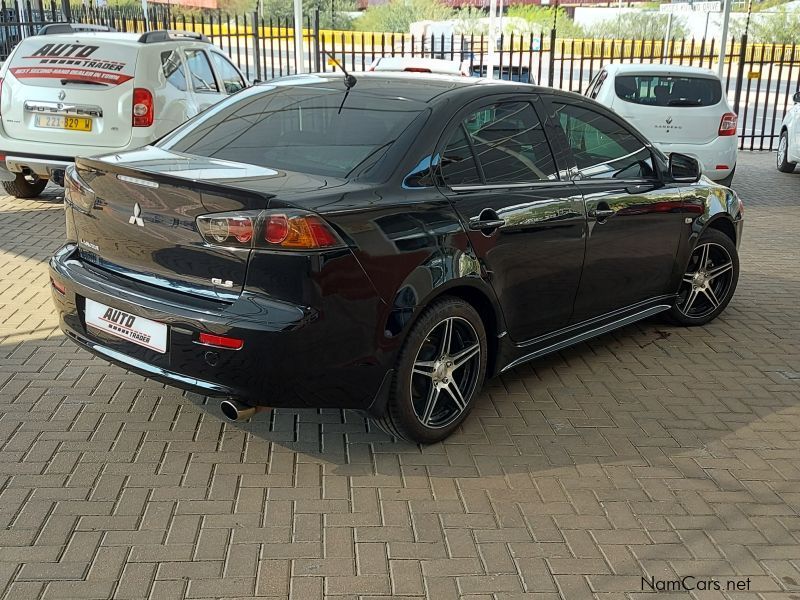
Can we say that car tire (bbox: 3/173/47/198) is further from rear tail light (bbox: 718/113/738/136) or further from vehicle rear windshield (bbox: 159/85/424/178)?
rear tail light (bbox: 718/113/738/136)

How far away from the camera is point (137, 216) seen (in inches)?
141

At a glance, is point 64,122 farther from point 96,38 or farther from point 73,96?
point 96,38

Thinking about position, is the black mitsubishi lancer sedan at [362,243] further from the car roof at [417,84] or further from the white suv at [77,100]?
the white suv at [77,100]

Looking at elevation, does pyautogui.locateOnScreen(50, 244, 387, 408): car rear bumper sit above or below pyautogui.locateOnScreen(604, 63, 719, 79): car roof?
below

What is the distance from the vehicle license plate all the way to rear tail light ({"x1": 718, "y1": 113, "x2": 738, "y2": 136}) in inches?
285

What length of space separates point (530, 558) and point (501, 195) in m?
1.76

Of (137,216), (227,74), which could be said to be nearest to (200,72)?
(227,74)

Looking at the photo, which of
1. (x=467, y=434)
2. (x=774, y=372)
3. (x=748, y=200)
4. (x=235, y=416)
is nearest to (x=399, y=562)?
(x=235, y=416)

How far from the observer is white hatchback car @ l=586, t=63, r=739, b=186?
1045 centimetres

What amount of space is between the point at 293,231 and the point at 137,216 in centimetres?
75

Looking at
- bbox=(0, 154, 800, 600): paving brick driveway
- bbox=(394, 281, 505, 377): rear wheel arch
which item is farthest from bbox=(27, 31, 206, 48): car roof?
bbox=(394, 281, 505, 377): rear wheel arch

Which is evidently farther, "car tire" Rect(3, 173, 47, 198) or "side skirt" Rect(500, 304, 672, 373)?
"car tire" Rect(3, 173, 47, 198)

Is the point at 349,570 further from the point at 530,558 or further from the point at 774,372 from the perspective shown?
the point at 774,372

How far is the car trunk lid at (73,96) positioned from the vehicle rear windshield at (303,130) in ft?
13.3
